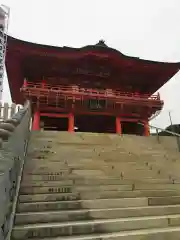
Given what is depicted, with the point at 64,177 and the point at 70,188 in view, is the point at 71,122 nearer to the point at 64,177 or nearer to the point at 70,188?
the point at 64,177

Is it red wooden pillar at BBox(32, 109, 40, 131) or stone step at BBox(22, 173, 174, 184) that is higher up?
red wooden pillar at BBox(32, 109, 40, 131)

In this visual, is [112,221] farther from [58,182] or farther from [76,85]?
[76,85]

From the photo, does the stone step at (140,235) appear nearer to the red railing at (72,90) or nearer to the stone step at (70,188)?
the stone step at (70,188)

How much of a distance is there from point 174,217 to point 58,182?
7.87 ft

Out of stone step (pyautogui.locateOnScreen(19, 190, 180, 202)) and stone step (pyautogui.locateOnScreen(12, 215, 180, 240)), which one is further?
stone step (pyautogui.locateOnScreen(19, 190, 180, 202))

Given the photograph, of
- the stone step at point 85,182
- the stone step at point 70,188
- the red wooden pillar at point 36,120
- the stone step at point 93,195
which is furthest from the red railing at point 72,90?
the stone step at point 93,195

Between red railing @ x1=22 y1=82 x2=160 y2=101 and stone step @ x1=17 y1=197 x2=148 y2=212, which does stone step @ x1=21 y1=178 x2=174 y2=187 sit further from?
red railing @ x1=22 y1=82 x2=160 y2=101

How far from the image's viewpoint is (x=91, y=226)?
3504 mm

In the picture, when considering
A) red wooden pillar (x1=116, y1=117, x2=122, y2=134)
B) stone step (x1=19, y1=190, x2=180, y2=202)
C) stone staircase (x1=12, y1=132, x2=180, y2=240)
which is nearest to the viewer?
stone staircase (x1=12, y1=132, x2=180, y2=240)

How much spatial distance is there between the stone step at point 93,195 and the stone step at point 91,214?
0.44 metres

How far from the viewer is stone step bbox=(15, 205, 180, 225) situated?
3.57 meters

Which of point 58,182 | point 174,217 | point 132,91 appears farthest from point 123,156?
point 132,91

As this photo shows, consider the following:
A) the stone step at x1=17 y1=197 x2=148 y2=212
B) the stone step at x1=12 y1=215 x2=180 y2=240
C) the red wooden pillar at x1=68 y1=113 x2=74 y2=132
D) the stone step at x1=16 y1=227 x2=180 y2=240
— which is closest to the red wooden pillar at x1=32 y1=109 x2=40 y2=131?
the red wooden pillar at x1=68 y1=113 x2=74 y2=132

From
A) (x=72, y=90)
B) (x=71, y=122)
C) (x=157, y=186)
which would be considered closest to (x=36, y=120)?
(x=71, y=122)
